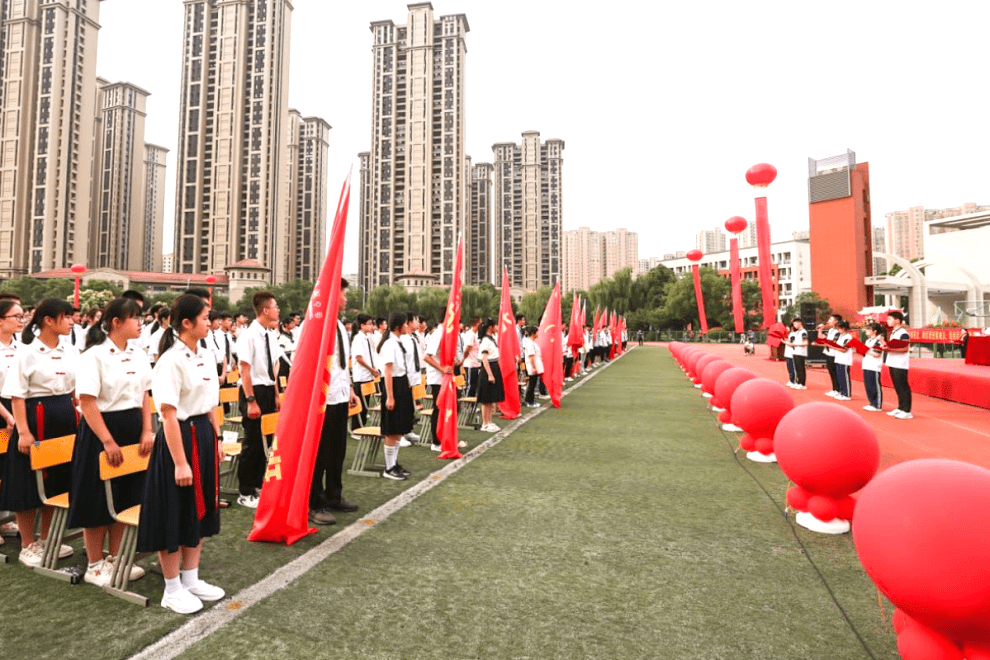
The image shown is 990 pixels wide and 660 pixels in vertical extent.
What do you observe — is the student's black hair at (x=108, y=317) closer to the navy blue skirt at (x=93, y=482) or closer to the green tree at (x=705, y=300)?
the navy blue skirt at (x=93, y=482)

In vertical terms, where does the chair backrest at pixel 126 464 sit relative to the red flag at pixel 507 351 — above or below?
below

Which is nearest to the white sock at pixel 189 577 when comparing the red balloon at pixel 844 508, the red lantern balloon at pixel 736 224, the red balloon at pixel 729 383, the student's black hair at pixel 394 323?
the student's black hair at pixel 394 323

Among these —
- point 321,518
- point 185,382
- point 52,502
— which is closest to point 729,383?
point 321,518

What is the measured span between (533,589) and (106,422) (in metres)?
2.81

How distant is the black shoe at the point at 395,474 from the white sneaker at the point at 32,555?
3.05m

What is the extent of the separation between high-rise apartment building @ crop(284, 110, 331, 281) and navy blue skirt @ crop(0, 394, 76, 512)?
100227mm

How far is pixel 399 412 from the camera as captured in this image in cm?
593

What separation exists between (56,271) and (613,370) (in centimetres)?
7666

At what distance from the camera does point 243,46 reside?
78625mm

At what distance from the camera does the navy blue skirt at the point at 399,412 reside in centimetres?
591

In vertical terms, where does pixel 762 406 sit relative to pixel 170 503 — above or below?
above

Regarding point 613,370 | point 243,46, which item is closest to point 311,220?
point 243,46

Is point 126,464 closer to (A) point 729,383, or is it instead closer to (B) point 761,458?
(B) point 761,458

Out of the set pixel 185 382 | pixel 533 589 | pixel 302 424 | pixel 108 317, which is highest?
pixel 108 317
